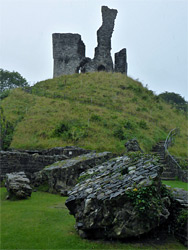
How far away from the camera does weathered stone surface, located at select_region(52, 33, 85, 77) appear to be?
4484cm

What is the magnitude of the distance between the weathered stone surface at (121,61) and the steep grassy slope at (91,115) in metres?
4.46

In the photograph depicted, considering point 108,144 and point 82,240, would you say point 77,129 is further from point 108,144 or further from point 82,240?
point 82,240

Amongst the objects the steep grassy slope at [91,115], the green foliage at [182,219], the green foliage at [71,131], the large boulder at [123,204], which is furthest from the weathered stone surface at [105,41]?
the green foliage at [182,219]

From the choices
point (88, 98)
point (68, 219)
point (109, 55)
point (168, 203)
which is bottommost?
point (68, 219)

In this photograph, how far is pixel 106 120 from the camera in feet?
73.3

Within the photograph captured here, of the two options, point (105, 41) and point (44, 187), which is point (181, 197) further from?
point (105, 41)

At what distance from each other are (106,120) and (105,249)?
1846 centimetres

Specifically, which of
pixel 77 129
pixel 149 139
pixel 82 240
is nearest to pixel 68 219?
pixel 82 240

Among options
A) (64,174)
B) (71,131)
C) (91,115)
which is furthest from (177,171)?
(91,115)

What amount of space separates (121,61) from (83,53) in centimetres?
872

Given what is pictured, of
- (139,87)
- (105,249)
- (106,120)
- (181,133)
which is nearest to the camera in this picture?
(105,249)

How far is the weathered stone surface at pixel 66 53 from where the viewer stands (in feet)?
147

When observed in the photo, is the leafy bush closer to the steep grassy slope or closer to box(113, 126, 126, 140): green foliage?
the steep grassy slope

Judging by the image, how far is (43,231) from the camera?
4.76m
